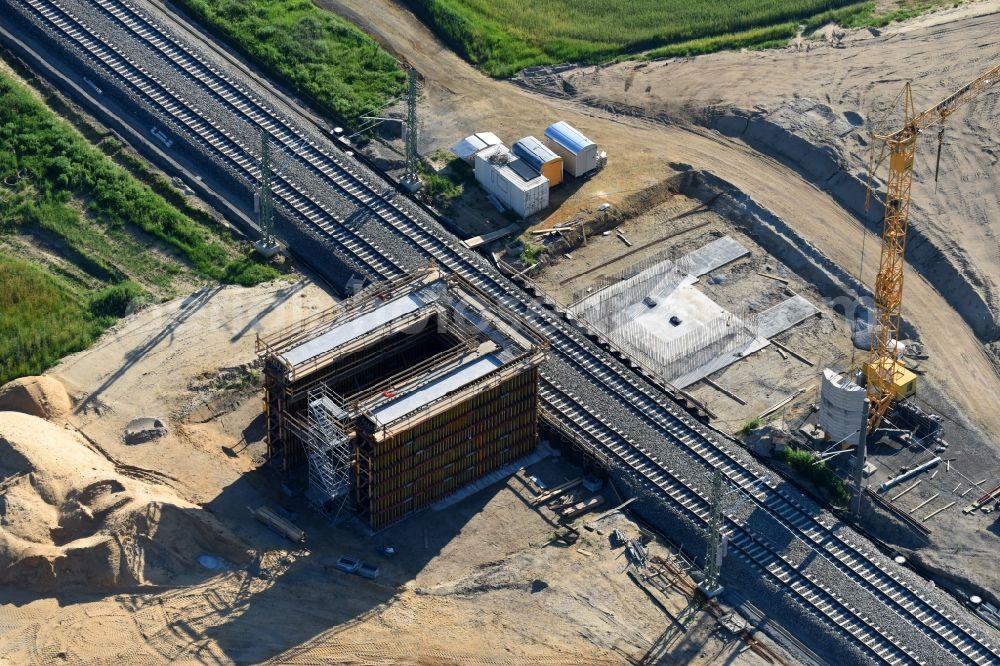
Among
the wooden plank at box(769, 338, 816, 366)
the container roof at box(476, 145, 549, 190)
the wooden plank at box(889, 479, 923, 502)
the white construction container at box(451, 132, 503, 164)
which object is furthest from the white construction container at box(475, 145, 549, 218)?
the wooden plank at box(889, 479, 923, 502)

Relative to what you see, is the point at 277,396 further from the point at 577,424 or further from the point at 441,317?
the point at 577,424

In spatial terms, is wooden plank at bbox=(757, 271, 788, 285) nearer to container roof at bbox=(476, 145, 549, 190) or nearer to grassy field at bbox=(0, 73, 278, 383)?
container roof at bbox=(476, 145, 549, 190)

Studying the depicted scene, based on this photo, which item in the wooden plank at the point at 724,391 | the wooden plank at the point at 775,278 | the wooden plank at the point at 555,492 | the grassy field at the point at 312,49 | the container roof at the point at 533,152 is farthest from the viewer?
the grassy field at the point at 312,49

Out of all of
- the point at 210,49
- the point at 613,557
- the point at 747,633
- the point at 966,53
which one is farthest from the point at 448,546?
the point at 966,53

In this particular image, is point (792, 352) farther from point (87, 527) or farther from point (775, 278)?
point (87, 527)

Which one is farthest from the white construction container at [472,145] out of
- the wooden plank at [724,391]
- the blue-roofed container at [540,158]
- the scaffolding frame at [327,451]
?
the scaffolding frame at [327,451]

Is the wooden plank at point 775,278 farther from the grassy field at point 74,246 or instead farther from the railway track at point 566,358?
the grassy field at point 74,246

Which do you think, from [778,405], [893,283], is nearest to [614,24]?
A: [778,405]
